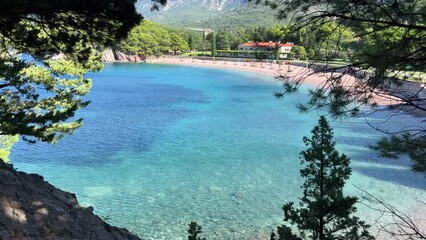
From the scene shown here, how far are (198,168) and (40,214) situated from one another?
12664 mm

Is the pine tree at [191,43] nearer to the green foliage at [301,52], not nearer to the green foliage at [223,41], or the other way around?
the green foliage at [223,41]

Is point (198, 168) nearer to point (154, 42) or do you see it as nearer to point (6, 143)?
A: point (6, 143)

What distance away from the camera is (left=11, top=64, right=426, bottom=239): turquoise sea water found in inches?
491

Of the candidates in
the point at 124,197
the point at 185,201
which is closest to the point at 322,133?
the point at 185,201

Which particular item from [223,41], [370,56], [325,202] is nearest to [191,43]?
[223,41]

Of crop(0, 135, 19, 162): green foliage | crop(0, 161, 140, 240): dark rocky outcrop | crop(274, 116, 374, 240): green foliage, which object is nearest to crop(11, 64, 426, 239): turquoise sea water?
crop(0, 135, 19, 162): green foliage

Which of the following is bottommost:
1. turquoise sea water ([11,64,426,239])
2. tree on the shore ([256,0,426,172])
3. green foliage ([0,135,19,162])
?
turquoise sea water ([11,64,426,239])

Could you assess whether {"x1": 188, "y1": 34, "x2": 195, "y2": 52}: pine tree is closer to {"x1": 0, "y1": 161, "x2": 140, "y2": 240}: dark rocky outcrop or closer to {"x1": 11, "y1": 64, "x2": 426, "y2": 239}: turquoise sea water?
{"x1": 11, "y1": 64, "x2": 426, "y2": 239}: turquoise sea water

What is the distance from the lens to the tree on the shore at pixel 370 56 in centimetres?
350

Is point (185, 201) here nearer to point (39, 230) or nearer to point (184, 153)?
point (184, 153)

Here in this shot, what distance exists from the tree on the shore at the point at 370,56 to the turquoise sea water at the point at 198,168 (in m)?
7.85

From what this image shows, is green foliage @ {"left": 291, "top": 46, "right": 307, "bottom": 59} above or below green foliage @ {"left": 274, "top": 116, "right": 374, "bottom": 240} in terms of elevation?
above

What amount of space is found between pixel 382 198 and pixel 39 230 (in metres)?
12.8

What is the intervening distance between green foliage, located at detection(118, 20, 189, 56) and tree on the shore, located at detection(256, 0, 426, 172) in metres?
93.1
